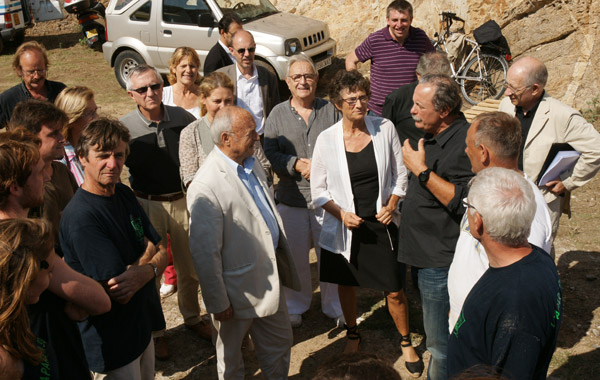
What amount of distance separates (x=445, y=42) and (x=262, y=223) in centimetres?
778

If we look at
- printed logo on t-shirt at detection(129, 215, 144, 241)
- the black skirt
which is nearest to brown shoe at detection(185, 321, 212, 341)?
the black skirt

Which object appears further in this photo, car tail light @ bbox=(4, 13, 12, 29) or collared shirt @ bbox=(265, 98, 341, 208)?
car tail light @ bbox=(4, 13, 12, 29)

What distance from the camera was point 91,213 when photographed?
283 cm

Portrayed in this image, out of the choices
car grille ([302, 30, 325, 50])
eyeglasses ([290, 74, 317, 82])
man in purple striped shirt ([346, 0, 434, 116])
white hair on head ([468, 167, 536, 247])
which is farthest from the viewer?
car grille ([302, 30, 325, 50])

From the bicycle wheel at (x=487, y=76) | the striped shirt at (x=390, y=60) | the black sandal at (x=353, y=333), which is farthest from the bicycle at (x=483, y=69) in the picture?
the black sandal at (x=353, y=333)

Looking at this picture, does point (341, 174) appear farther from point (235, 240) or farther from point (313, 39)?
point (313, 39)

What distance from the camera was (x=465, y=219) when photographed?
2928 mm

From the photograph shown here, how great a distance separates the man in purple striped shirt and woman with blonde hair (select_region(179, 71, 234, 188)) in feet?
6.19

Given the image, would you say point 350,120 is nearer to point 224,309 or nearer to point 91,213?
point 224,309

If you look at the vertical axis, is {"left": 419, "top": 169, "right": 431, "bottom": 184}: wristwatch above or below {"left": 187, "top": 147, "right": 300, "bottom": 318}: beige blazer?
above

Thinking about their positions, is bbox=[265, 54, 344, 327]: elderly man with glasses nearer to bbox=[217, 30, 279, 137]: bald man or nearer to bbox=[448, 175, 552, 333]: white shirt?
bbox=[217, 30, 279, 137]: bald man

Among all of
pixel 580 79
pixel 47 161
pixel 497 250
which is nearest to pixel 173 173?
pixel 47 161

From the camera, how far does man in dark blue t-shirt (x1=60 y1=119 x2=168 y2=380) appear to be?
2781 mm

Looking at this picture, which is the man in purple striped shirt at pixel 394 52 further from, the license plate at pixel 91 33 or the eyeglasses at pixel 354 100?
the license plate at pixel 91 33
